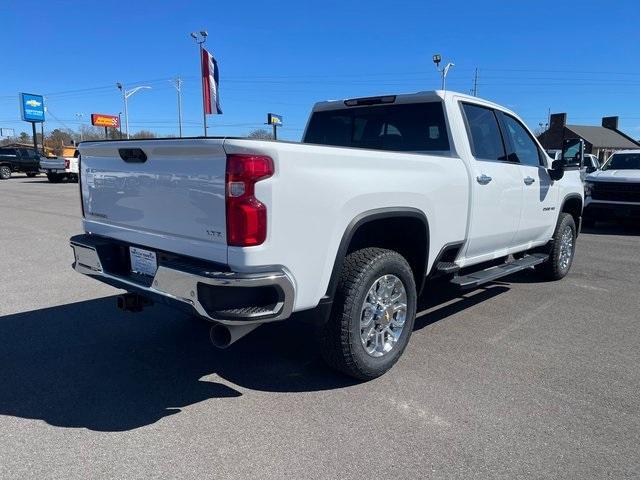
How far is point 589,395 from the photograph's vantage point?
340 cm

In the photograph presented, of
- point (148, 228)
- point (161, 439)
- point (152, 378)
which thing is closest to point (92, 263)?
point (148, 228)

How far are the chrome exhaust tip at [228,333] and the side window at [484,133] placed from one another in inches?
108

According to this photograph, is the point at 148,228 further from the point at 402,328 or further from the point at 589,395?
the point at 589,395

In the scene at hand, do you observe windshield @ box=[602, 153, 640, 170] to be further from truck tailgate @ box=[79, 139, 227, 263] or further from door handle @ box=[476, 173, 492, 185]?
truck tailgate @ box=[79, 139, 227, 263]

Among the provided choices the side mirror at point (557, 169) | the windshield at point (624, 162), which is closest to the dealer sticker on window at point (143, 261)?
the side mirror at point (557, 169)

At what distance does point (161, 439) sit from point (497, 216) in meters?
3.48

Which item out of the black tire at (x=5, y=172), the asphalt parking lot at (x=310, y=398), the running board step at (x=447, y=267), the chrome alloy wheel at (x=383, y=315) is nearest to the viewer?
the asphalt parking lot at (x=310, y=398)

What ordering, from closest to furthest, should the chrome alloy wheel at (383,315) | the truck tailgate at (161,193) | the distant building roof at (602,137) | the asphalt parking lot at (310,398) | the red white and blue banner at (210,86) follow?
the asphalt parking lot at (310,398) → the truck tailgate at (161,193) → the chrome alloy wheel at (383,315) → the red white and blue banner at (210,86) → the distant building roof at (602,137)

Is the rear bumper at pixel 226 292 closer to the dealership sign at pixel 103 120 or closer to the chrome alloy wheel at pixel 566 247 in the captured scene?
the chrome alloy wheel at pixel 566 247

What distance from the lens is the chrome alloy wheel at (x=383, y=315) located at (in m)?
3.54

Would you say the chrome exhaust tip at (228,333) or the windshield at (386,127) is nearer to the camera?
the chrome exhaust tip at (228,333)

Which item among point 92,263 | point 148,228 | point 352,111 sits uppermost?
point 352,111

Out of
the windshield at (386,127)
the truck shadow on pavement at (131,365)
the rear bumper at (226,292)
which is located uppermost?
the windshield at (386,127)

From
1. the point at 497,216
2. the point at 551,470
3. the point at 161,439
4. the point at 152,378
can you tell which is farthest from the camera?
the point at 497,216
